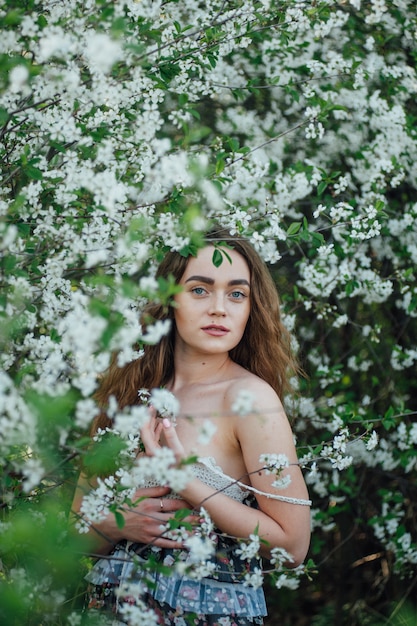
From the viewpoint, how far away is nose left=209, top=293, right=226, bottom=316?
233 cm

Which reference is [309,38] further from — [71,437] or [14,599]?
[14,599]

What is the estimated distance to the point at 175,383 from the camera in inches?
100

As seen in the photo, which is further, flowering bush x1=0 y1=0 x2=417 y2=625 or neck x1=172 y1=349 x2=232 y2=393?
neck x1=172 y1=349 x2=232 y2=393

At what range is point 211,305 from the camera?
92.3 inches

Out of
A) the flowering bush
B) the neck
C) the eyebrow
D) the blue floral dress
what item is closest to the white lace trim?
the blue floral dress

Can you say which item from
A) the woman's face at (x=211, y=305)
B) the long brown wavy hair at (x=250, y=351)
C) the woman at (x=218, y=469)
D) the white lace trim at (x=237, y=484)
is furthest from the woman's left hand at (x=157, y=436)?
the long brown wavy hair at (x=250, y=351)

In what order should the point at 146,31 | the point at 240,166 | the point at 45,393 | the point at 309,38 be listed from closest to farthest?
1. the point at 45,393
2. the point at 146,31
3. the point at 240,166
4. the point at 309,38

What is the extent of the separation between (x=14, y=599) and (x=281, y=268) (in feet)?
9.65

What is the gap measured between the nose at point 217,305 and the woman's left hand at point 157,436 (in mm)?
370

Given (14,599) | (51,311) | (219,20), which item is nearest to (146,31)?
(219,20)

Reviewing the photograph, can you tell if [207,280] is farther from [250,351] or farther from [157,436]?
[157,436]

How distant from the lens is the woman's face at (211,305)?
2344 millimetres

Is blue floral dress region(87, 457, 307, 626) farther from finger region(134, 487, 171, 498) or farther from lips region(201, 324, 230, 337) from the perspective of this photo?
lips region(201, 324, 230, 337)

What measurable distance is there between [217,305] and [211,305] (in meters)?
0.02
